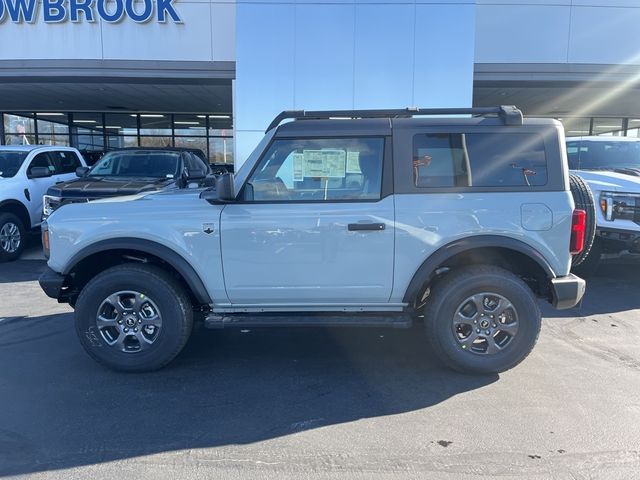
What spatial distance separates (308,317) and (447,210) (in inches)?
53.8

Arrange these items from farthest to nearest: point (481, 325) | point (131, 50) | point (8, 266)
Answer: point (131, 50)
point (8, 266)
point (481, 325)

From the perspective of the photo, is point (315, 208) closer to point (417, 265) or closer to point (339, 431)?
point (417, 265)

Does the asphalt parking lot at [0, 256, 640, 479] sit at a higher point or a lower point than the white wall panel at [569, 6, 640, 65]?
lower

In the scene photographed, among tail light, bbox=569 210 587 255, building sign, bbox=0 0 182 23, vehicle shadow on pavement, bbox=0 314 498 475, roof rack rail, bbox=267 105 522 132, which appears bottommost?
vehicle shadow on pavement, bbox=0 314 498 475

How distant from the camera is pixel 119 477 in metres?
2.73

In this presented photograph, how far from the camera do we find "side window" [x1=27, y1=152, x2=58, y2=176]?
9297mm

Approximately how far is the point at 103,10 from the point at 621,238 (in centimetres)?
1160

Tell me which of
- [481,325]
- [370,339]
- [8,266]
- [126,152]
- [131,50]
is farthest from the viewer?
[131,50]

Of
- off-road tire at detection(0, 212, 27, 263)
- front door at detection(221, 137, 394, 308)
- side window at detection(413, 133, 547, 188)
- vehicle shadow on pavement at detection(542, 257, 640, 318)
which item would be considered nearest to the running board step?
front door at detection(221, 137, 394, 308)

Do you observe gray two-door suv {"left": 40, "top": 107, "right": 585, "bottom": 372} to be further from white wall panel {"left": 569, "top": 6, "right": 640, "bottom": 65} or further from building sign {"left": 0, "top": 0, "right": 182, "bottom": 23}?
white wall panel {"left": 569, "top": 6, "right": 640, "bottom": 65}

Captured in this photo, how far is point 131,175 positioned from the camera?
27.7 feet

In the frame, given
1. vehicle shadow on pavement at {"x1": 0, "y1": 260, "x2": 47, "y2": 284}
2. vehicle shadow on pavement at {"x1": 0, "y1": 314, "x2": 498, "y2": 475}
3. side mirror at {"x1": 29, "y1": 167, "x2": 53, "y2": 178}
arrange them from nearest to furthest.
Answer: vehicle shadow on pavement at {"x1": 0, "y1": 314, "x2": 498, "y2": 475} → vehicle shadow on pavement at {"x1": 0, "y1": 260, "x2": 47, "y2": 284} → side mirror at {"x1": 29, "y1": 167, "x2": 53, "y2": 178}

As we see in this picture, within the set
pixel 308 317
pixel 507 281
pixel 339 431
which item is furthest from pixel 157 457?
pixel 507 281

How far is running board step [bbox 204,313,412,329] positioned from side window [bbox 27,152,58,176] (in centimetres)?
705
